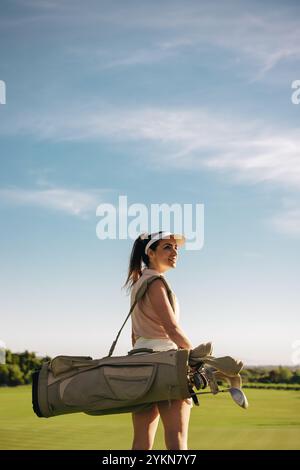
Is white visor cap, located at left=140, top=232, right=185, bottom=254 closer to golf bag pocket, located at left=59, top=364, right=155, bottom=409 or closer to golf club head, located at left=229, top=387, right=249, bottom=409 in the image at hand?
golf bag pocket, located at left=59, top=364, right=155, bottom=409

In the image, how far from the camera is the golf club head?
4090 mm

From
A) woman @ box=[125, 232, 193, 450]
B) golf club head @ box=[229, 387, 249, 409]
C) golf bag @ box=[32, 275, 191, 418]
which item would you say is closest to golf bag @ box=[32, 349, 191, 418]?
golf bag @ box=[32, 275, 191, 418]

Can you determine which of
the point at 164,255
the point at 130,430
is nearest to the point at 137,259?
the point at 164,255

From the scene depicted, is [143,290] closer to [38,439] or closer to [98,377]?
[98,377]

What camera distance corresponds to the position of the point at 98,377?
Result: 4.39 meters

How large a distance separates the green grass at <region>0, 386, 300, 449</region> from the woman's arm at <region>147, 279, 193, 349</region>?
5531 millimetres

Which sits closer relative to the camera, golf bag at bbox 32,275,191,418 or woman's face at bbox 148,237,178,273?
golf bag at bbox 32,275,191,418

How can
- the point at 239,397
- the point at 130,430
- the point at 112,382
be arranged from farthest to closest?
the point at 130,430 → the point at 112,382 → the point at 239,397

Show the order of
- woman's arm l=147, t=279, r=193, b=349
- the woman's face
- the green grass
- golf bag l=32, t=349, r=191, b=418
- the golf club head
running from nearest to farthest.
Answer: the golf club head, golf bag l=32, t=349, r=191, b=418, woman's arm l=147, t=279, r=193, b=349, the woman's face, the green grass

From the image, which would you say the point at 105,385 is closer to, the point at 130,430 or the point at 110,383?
the point at 110,383

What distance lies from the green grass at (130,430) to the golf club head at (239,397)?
5.62m

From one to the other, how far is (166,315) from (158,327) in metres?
0.15

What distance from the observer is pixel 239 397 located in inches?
162
